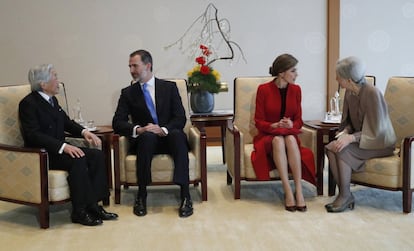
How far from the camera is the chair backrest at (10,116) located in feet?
12.1

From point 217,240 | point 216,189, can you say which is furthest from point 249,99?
point 217,240

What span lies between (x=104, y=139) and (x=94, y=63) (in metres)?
2.11

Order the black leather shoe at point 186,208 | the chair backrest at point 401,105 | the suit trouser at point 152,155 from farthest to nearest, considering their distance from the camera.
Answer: the chair backrest at point 401,105 < the suit trouser at point 152,155 < the black leather shoe at point 186,208

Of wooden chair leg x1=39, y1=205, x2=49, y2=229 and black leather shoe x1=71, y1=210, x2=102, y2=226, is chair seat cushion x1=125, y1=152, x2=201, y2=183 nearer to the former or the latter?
black leather shoe x1=71, y1=210, x2=102, y2=226

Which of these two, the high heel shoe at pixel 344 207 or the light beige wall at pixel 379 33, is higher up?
the light beige wall at pixel 379 33

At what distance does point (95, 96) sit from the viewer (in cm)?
600

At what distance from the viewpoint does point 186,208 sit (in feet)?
12.1

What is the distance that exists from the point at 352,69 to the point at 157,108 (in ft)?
4.93

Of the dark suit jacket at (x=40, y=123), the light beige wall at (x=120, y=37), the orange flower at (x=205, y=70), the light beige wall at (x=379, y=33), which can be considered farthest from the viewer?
the light beige wall at (x=379, y=33)

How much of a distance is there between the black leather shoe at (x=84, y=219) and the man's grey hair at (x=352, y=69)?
2000mm

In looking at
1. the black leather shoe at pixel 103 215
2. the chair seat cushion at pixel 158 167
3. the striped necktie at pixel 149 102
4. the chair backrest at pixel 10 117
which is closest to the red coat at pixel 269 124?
the chair seat cushion at pixel 158 167

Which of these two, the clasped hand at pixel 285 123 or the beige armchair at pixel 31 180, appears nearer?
the beige armchair at pixel 31 180

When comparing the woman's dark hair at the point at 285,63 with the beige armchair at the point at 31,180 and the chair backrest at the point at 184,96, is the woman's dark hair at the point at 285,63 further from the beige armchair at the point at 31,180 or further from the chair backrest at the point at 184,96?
the beige armchair at the point at 31,180

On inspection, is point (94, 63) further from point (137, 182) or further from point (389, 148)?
point (389, 148)
